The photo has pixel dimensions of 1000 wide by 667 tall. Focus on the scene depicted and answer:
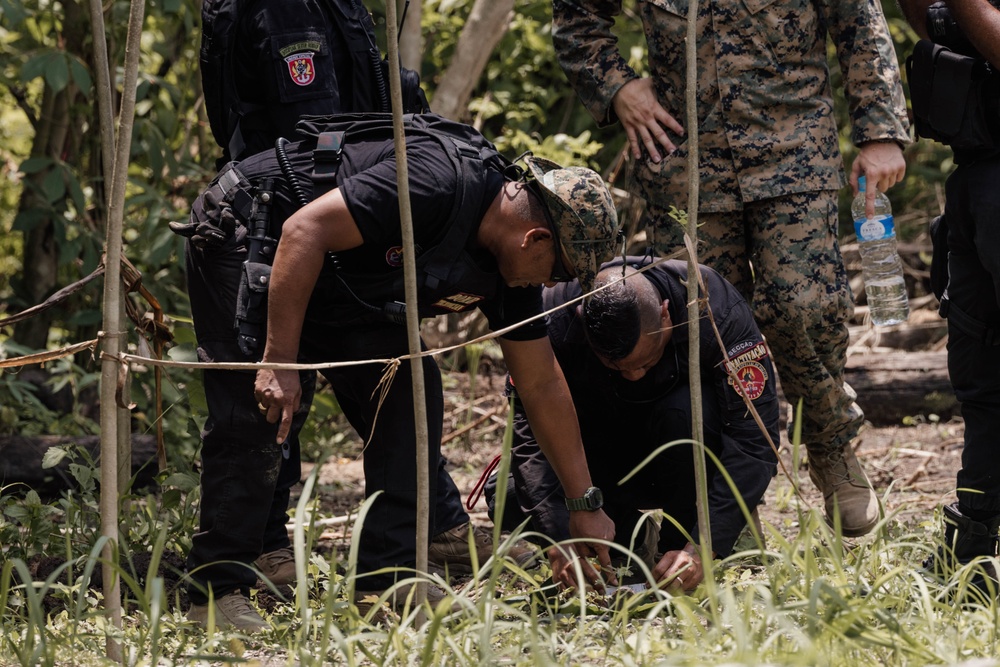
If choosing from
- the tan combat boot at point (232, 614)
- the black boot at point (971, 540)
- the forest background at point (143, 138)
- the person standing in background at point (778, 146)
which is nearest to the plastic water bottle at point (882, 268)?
the person standing in background at point (778, 146)

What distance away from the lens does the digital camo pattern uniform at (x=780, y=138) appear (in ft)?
10.4

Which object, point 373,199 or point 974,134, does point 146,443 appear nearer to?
point 373,199

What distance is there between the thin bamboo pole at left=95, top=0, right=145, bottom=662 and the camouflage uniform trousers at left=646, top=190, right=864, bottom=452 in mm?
1745

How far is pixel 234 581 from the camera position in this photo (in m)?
2.66

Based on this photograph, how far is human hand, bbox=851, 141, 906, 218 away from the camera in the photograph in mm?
3148

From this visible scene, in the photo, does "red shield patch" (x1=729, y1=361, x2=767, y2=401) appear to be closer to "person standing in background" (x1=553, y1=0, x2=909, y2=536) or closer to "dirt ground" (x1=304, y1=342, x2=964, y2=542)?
"person standing in background" (x1=553, y1=0, x2=909, y2=536)

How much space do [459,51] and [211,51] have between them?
2.08 m

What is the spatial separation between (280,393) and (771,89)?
164 centimetres

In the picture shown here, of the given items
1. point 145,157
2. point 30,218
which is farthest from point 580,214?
point 145,157

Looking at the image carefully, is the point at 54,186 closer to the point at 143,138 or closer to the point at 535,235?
the point at 143,138

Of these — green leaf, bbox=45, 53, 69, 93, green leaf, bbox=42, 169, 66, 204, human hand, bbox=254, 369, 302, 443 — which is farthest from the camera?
green leaf, bbox=42, 169, 66, 204

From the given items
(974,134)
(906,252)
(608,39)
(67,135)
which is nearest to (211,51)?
(608,39)

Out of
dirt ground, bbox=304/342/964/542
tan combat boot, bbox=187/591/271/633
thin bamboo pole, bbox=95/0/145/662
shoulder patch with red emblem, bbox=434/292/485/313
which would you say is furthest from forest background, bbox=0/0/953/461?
thin bamboo pole, bbox=95/0/145/662

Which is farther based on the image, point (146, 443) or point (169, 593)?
point (146, 443)
